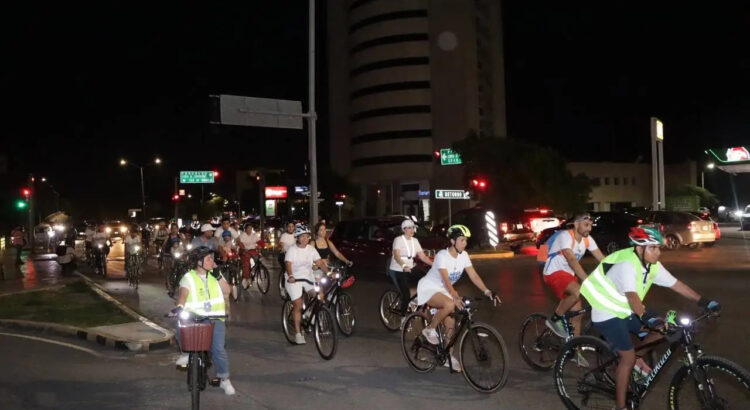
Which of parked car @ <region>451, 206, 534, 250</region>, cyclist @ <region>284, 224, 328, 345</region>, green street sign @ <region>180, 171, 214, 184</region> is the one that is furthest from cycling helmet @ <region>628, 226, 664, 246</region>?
green street sign @ <region>180, 171, 214, 184</region>

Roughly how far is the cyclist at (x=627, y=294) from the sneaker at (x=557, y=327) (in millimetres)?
1625

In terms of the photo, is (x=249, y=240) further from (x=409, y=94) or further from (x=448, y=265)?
(x=409, y=94)

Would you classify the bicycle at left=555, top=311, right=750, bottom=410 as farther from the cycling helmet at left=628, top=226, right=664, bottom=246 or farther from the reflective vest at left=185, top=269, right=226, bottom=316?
the reflective vest at left=185, top=269, right=226, bottom=316

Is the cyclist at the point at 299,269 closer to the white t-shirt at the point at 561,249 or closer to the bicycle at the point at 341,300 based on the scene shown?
the bicycle at the point at 341,300

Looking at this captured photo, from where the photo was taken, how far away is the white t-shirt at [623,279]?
5516 mm

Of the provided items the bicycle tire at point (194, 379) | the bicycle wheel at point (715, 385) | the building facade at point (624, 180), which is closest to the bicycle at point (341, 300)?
the bicycle tire at point (194, 379)

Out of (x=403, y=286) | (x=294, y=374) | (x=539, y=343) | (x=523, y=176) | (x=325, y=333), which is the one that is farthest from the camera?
(x=523, y=176)

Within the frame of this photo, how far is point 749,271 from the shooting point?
1864 centimetres

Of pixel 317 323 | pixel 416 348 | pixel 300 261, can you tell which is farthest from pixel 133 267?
pixel 416 348

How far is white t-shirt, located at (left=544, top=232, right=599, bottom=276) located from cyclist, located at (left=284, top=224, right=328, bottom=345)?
317cm

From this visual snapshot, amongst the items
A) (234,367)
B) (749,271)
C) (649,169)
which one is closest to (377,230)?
(749,271)

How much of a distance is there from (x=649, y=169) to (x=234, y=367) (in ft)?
284

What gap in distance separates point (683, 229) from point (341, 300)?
20.3 meters

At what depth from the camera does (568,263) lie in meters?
7.95
